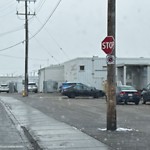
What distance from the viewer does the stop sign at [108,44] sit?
1483 centimetres

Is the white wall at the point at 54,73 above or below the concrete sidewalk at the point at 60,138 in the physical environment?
above

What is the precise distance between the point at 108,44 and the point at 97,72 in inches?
1672

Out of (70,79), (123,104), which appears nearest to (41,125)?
(123,104)

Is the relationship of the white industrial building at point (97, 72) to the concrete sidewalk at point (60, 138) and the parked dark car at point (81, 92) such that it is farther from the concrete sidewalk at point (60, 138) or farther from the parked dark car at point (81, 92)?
the concrete sidewalk at point (60, 138)

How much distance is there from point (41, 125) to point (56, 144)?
5.34 meters

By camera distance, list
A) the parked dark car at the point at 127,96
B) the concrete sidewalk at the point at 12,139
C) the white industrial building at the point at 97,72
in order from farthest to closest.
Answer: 1. the white industrial building at the point at 97,72
2. the parked dark car at the point at 127,96
3. the concrete sidewalk at the point at 12,139

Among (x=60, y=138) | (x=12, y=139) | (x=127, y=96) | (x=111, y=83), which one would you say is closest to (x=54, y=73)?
(x=127, y=96)

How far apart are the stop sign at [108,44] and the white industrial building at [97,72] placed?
28.4 m

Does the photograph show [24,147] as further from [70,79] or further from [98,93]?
[70,79]

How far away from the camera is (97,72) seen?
57312 mm

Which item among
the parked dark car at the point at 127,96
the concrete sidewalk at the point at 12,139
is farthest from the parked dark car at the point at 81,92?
the concrete sidewalk at the point at 12,139

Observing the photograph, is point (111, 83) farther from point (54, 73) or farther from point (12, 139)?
point (54, 73)

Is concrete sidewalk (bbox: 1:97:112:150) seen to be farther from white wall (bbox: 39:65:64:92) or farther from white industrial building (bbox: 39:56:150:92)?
white wall (bbox: 39:65:64:92)

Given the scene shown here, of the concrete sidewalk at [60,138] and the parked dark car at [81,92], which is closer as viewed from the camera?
the concrete sidewalk at [60,138]
